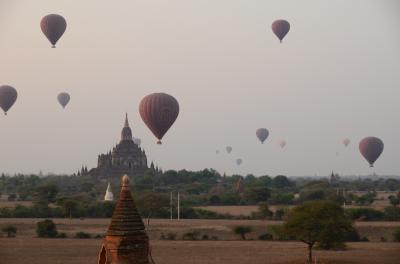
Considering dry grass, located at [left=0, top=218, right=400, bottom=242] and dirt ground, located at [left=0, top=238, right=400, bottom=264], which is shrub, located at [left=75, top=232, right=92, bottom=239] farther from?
dirt ground, located at [left=0, top=238, right=400, bottom=264]

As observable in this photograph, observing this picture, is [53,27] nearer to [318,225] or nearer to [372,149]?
[318,225]

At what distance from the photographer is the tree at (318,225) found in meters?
34.5

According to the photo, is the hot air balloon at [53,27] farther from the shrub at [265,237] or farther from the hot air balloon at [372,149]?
the hot air balloon at [372,149]

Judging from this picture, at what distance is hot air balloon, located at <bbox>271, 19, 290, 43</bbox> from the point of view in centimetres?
5672

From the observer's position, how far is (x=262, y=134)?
88438mm

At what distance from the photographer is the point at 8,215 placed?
2504 inches

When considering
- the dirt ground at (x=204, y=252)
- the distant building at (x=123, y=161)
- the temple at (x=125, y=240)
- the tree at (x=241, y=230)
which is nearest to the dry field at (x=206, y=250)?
the dirt ground at (x=204, y=252)

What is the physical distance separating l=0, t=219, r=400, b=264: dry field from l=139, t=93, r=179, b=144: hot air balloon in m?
8.08

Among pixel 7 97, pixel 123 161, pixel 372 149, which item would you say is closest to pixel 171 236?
pixel 7 97

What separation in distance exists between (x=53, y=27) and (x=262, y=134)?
44.5m

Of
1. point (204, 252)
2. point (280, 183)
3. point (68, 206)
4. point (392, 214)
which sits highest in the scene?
point (280, 183)

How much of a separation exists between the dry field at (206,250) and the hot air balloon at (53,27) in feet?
53.3

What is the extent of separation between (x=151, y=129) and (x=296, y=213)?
1164 cm

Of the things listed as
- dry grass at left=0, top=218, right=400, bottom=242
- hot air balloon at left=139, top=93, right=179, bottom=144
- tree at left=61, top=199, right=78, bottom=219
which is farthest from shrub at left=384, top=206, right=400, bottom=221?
tree at left=61, top=199, right=78, bottom=219
